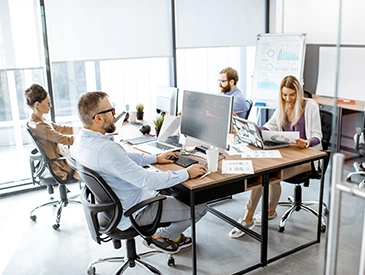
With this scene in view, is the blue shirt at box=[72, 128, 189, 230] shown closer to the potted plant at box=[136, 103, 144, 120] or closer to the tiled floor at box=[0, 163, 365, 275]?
the tiled floor at box=[0, 163, 365, 275]

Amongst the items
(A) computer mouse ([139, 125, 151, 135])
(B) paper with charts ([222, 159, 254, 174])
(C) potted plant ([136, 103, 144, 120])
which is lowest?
(B) paper with charts ([222, 159, 254, 174])

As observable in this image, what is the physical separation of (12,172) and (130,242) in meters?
2.46

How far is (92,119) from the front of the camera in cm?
Answer: 242

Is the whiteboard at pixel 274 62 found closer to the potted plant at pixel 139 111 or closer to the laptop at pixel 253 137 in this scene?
the potted plant at pixel 139 111

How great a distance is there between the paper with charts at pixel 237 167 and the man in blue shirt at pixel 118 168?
0.16 metres

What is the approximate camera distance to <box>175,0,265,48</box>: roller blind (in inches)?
197

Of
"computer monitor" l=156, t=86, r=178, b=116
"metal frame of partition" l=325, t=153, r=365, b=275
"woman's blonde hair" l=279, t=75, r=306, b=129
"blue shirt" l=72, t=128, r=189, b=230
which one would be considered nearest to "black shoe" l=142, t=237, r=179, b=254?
"blue shirt" l=72, t=128, r=189, b=230

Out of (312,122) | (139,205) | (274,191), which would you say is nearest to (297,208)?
(274,191)

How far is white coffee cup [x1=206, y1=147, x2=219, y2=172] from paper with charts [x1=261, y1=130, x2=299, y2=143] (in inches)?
24.3

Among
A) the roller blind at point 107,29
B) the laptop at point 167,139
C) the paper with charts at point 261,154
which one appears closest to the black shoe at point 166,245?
the laptop at point 167,139

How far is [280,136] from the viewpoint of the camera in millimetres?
3045

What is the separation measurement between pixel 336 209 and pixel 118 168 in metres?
1.29

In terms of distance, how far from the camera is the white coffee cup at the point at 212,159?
8.45 feet

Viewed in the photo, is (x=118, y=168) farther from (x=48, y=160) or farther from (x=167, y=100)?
(x=167, y=100)
